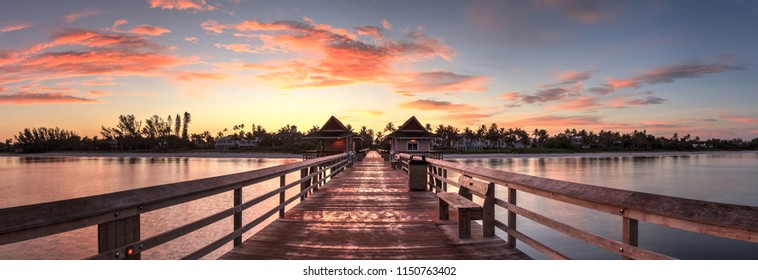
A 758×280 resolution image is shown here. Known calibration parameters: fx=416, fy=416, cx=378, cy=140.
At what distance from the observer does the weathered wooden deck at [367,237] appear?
4.94 meters

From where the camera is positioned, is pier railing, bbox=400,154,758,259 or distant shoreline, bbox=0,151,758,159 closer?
pier railing, bbox=400,154,758,259

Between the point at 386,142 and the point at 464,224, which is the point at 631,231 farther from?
the point at 386,142

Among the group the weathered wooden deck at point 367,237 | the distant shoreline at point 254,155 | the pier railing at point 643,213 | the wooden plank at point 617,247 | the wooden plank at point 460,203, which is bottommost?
the distant shoreline at point 254,155

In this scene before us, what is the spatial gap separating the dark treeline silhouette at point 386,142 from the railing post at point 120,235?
352 ft

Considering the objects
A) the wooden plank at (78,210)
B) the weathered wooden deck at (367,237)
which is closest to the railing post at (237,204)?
the weathered wooden deck at (367,237)

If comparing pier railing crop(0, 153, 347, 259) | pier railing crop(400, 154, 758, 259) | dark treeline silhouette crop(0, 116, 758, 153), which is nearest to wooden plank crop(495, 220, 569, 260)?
pier railing crop(400, 154, 758, 259)

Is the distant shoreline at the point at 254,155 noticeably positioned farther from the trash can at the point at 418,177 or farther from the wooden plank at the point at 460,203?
the wooden plank at the point at 460,203

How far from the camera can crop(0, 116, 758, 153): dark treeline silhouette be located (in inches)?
5108

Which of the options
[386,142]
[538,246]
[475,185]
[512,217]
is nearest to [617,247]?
[538,246]

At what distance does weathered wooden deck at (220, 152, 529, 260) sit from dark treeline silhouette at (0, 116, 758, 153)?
335 ft

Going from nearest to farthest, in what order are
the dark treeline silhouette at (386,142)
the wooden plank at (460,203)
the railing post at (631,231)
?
the railing post at (631,231), the wooden plank at (460,203), the dark treeline silhouette at (386,142)

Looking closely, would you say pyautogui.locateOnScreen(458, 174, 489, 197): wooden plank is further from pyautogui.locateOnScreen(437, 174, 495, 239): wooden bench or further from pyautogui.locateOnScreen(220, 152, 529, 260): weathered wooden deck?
pyautogui.locateOnScreen(220, 152, 529, 260): weathered wooden deck
